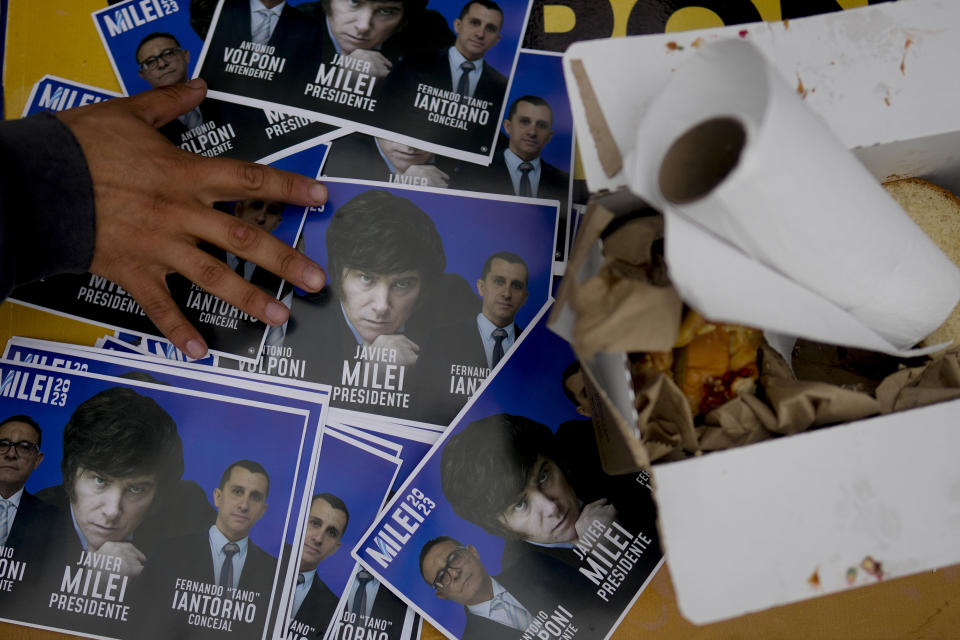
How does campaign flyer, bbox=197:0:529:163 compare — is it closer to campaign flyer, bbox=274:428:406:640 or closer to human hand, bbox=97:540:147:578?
campaign flyer, bbox=274:428:406:640

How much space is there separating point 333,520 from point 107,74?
0.57 meters

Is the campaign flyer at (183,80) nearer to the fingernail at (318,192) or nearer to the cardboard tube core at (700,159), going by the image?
the fingernail at (318,192)

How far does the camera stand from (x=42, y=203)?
0.57 m

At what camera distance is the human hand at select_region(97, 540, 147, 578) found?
65 cm

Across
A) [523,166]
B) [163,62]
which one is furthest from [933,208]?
[163,62]

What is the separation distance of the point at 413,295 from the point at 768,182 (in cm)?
42

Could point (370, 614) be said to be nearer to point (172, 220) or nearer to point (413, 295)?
point (413, 295)

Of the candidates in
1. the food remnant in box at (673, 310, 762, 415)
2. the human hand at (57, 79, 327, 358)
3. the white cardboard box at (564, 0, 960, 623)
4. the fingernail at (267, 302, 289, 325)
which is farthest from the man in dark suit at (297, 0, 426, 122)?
the food remnant in box at (673, 310, 762, 415)

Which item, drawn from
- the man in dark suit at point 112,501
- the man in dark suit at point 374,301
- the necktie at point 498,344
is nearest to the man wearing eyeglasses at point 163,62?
the man in dark suit at point 374,301

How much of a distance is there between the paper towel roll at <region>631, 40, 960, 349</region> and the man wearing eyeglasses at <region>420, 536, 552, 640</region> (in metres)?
0.42

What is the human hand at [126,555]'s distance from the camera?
65cm

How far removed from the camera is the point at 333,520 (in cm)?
66

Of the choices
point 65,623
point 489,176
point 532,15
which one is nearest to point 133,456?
point 65,623

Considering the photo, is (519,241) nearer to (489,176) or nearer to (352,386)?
(489,176)
